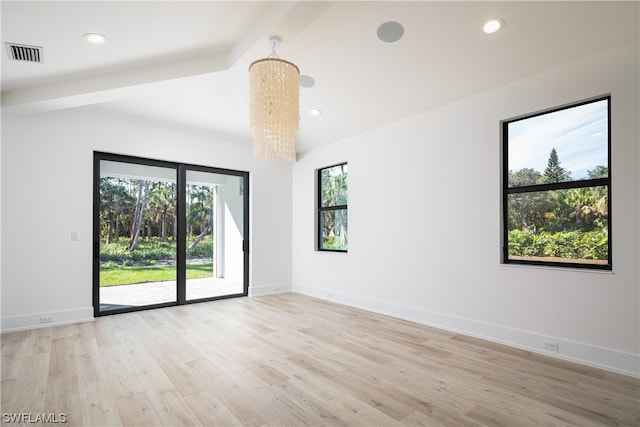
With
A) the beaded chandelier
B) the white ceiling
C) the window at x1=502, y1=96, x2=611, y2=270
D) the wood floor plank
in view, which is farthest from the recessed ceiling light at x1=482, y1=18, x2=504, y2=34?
the wood floor plank

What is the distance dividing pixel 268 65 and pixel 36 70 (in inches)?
97.3

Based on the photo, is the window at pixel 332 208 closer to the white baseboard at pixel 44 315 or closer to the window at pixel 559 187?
the window at pixel 559 187

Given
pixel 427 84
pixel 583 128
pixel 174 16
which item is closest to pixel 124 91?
pixel 174 16

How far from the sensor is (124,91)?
11.5 feet

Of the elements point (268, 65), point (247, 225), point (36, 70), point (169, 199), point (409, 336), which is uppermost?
point (36, 70)

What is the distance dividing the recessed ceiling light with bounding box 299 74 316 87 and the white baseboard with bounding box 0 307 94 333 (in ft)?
13.1

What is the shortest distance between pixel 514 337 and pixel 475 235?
1.09 meters

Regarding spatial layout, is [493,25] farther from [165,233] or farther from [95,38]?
[165,233]

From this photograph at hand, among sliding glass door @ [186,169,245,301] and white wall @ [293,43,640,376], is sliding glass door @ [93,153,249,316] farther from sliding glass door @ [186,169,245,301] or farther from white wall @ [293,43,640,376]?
white wall @ [293,43,640,376]

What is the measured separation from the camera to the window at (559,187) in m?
2.91

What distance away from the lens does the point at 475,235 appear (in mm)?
3650

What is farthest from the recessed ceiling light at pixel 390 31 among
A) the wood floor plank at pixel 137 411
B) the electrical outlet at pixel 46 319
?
the electrical outlet at pixel 46 319

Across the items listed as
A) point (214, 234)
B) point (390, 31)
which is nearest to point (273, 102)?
point (390, 31)

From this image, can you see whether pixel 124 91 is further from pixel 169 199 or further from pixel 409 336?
pixel 409 336
